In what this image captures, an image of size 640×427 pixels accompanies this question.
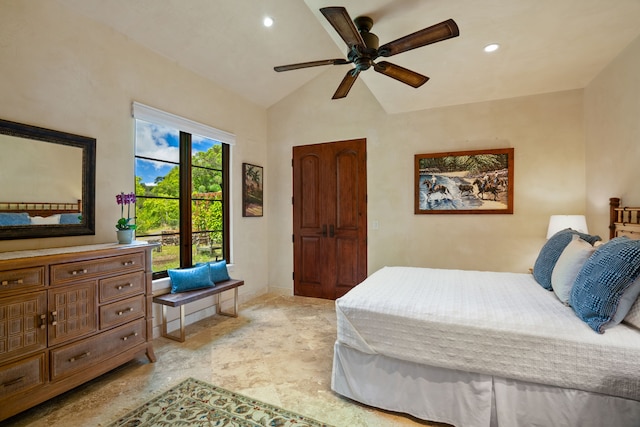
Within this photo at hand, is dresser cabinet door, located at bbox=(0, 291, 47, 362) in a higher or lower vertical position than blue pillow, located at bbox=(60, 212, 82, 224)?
lower

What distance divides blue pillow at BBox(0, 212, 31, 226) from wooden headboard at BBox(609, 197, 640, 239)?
458 centimetres

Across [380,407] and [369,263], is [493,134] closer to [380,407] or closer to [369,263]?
[369,263]

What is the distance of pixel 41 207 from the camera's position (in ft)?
7.70

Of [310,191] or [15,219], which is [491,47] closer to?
[310,191]

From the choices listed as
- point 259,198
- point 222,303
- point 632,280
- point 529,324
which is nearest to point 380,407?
point 529,324

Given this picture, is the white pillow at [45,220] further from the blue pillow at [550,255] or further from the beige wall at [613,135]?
the beige wall at [613,135]

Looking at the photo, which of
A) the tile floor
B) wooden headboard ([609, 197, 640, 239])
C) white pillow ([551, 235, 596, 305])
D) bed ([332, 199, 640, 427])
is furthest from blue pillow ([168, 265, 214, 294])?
wooden headboard ([609, 197, 640, 239])

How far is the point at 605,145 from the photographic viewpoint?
284 centimetres

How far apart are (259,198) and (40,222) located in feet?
8.77

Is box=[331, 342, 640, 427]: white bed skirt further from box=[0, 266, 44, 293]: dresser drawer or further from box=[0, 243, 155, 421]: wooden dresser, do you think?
box=[0, 266, 44, 293]: dresser drawer

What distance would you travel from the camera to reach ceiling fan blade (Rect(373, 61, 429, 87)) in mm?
2221

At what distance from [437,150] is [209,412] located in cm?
360

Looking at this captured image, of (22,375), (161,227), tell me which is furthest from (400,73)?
(22,375)

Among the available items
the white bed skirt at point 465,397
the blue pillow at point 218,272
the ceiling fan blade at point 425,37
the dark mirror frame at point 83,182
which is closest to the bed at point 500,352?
the white bed skirt at point 465,397
